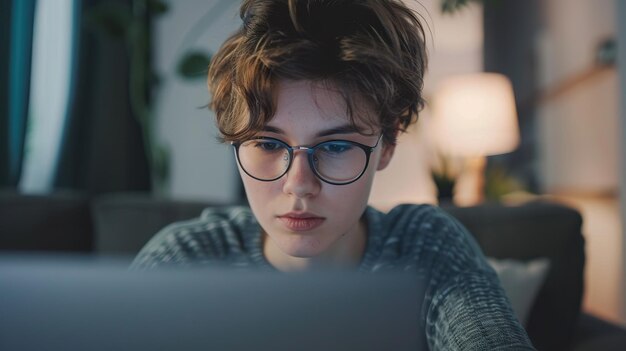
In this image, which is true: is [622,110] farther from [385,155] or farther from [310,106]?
Answer: [310,106]

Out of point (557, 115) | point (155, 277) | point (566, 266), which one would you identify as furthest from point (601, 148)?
point (155, 277)

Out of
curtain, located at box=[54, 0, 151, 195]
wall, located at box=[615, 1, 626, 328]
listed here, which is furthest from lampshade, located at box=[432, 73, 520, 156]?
curtain, located at box=[54, 0, 151, 195]

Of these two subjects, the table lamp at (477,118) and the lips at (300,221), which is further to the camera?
the table lamp at (477,118)

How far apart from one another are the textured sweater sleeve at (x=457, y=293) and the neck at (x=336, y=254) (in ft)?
0.20

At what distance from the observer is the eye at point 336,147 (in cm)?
68

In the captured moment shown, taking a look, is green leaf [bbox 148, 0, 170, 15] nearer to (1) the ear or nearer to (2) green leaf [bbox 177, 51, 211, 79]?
(2) green leaf [bbox 177, 51, 211, 79]

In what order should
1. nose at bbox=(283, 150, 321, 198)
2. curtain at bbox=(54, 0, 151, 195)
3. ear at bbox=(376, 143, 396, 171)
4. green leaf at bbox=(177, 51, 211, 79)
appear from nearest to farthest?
nose at bbox=(283, 150, 321, 198) → ear at bbox=(376, 143, 396, 171) → green leaf at bbox=(177, 51, 211, 79) → curtain at bbox=(54, 0, 151, 195)

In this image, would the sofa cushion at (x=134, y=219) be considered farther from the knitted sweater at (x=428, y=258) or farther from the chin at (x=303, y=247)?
the chin at (x=303, y=247)

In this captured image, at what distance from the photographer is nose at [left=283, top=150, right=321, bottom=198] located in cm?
67

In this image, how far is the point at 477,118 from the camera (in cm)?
235

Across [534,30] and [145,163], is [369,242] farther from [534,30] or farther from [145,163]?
[534,30]

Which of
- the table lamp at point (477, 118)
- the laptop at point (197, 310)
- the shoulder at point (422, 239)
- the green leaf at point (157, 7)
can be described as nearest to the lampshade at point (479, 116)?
the table lamp at point (477, 118)

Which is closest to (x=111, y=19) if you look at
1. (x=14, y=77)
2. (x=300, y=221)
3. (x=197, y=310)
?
(x=14, y=77)

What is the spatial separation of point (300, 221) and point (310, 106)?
137 millimetres
